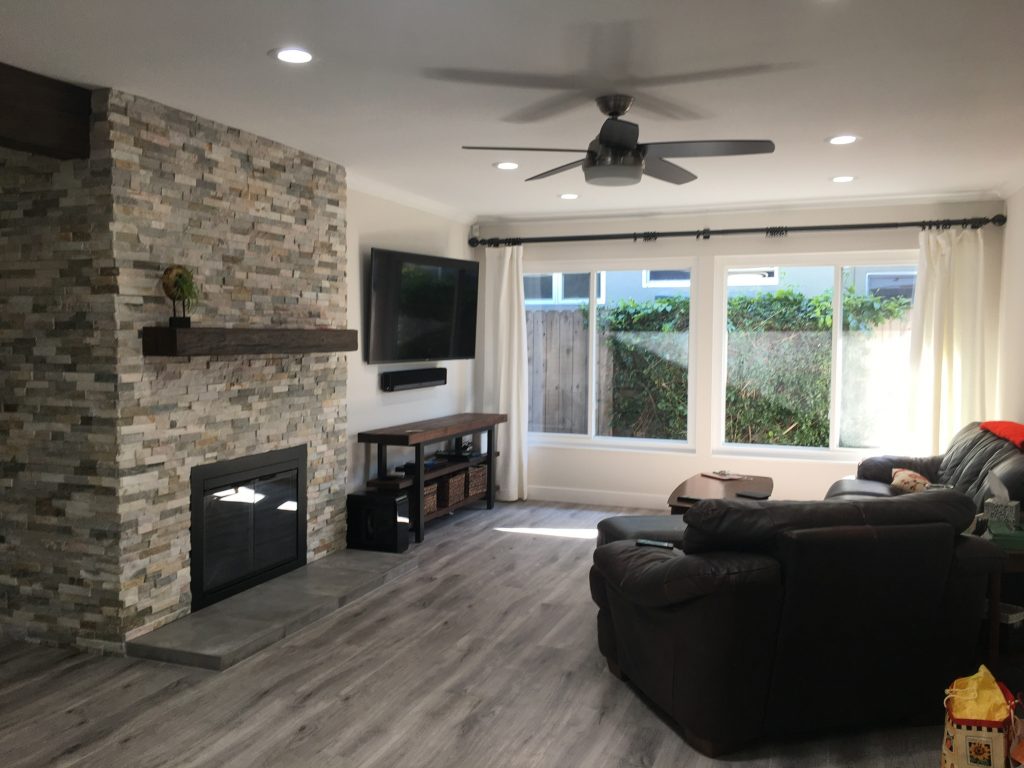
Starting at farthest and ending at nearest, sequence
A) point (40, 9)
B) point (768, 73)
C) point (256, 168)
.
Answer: point (256, 168) → point (768, 73) → point (40, 9)

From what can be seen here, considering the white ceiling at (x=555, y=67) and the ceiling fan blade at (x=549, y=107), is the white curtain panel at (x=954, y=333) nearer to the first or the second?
the white ceiling at (x=555, y=67)

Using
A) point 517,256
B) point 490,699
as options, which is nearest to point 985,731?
point 490,699

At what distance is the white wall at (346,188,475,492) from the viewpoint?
5.61m

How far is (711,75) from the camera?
3301 millimetres

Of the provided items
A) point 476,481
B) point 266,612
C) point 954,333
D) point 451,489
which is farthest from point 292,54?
point 954,333

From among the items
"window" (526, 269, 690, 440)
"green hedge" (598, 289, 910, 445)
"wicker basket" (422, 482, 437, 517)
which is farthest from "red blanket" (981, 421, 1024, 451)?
"wicker basket" (422, 482, 437, 517)

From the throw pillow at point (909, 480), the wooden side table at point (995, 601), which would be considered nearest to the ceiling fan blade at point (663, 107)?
the wooden side table at point (995, 601)

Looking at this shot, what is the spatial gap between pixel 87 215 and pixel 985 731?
3973 millimetres

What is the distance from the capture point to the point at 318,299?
197 inches

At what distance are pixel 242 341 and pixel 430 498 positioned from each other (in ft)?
7.83

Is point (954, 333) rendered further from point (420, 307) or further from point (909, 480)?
point (420, 307)

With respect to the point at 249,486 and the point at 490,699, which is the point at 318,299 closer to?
the point at 249,486

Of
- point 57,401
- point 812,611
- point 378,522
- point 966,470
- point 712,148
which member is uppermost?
point 712,148

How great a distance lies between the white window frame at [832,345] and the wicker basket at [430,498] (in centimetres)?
241
